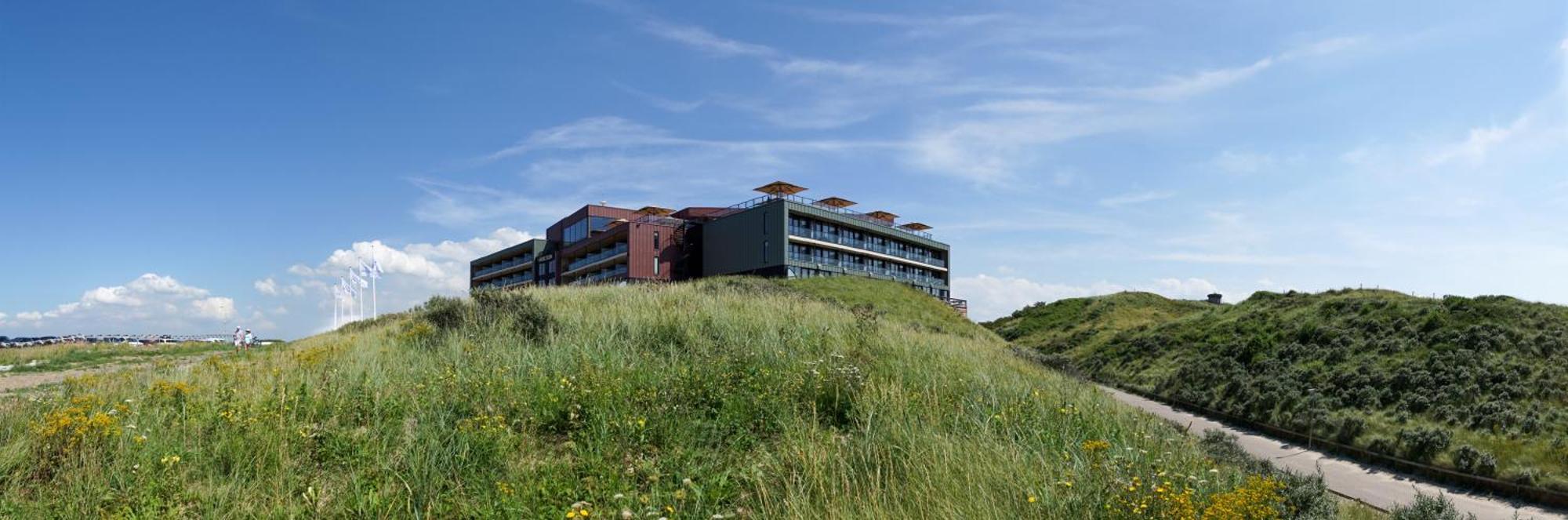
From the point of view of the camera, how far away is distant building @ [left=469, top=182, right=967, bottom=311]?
5788cm

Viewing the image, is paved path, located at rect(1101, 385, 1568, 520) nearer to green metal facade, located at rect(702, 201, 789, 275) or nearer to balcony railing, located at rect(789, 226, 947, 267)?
green metal facade, located at rect(702, 201, 789, 275)

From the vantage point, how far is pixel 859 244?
65.4 m

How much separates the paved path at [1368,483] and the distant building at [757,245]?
35209 millimetres

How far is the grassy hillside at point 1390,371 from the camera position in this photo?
21.4 m

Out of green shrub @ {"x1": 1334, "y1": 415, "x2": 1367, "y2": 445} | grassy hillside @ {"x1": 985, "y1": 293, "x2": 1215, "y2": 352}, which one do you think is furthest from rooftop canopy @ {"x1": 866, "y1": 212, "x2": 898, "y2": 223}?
green shrub @ {"x1": 1334, "y1": 415, "x2": 1367, "y2": 445}

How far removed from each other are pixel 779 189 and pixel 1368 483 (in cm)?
4516

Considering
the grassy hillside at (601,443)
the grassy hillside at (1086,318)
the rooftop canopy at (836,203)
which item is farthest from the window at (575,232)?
Result: the grassy hillside at (601,443)

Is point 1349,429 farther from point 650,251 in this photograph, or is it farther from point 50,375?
point 650,251

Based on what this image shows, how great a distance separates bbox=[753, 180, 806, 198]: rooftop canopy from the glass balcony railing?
1241 centimetres

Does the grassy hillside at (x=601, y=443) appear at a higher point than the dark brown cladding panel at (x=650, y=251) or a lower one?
lower

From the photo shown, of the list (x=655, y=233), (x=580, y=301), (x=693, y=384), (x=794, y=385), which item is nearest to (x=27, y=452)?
(x=693, y=384)

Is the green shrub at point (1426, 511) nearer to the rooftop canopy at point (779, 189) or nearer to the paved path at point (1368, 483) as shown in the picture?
the paved path at point (1368, 483)

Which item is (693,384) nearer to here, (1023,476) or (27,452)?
(1023,476)

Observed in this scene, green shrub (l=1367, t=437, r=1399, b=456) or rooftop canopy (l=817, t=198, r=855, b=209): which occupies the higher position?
rooftop canopy (l=817, t=198, r=855, b=209)
